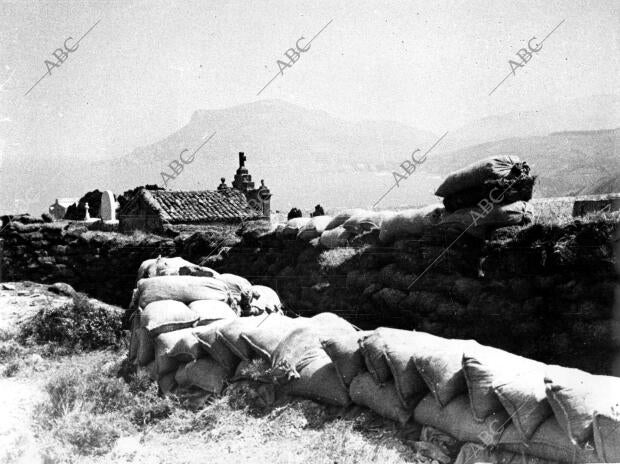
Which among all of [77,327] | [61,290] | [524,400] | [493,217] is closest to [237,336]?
[524,400]

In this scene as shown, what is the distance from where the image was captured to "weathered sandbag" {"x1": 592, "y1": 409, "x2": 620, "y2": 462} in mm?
2488

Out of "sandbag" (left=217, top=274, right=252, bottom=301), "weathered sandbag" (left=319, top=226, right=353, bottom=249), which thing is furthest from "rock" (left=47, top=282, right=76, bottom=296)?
"weathered sandbag" (left=319, top=226, right=353, bottom=249)

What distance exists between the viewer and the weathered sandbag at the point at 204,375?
4410mm

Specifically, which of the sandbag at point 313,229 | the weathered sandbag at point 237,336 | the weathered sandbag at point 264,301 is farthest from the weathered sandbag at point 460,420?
the sandbag at point 313,229

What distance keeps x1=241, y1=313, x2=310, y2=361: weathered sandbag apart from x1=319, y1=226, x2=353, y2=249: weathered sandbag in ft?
11.8

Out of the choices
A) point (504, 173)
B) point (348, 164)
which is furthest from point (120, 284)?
point (348, 164)

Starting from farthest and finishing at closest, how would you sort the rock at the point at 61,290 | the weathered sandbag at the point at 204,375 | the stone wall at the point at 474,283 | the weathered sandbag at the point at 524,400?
the rock at the point at 61,290 → the stone wall at the point at 474,283 → the weathered sandbag at the point at 204,375 → the weathered sandbag at the point at 524,400

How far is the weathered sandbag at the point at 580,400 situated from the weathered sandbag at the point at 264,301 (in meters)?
4.53

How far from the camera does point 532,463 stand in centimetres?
282

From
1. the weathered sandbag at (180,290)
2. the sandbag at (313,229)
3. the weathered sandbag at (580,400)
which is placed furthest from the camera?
the sandbag at (313,229)

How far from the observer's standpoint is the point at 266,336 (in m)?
4.38

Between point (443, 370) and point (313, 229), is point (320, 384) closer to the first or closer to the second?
point (443, 370)

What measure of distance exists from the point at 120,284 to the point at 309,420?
10164mm

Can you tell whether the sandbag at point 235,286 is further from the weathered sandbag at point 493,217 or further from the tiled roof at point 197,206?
the tiled roof at point 197,206
